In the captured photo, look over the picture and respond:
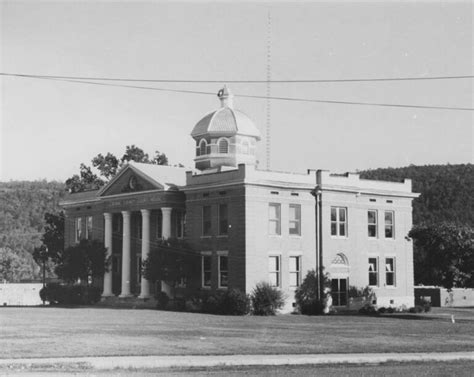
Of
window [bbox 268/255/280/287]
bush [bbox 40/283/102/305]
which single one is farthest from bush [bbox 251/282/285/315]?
bush [bbox 40/283/102/305]

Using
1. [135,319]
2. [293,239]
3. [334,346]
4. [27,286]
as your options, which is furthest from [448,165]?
[334,346]

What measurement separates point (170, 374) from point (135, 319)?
1893 cm

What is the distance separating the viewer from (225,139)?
5384 centimetres

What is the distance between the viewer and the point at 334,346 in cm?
2472

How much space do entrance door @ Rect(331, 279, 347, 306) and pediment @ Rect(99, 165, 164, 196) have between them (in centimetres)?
1231

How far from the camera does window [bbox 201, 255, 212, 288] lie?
48.9 m

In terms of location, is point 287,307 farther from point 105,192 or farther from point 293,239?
point 105,192

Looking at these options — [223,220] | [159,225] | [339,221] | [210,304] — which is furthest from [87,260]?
[339,221]

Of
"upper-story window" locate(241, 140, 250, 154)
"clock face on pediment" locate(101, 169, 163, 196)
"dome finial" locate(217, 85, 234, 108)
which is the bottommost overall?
"clock face on pediment" locate(101, 169, 163, 196)

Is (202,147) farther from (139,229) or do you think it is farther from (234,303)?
(234,303)

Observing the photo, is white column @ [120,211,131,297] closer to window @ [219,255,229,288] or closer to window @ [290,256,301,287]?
window @ [219,255,229,288]

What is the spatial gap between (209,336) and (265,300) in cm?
1794

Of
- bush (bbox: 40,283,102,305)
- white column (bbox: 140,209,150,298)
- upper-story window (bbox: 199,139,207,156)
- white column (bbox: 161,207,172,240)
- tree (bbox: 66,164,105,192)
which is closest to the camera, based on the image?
white column (bbox: 161,207,172,240)

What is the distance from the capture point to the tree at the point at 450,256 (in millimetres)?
42125
